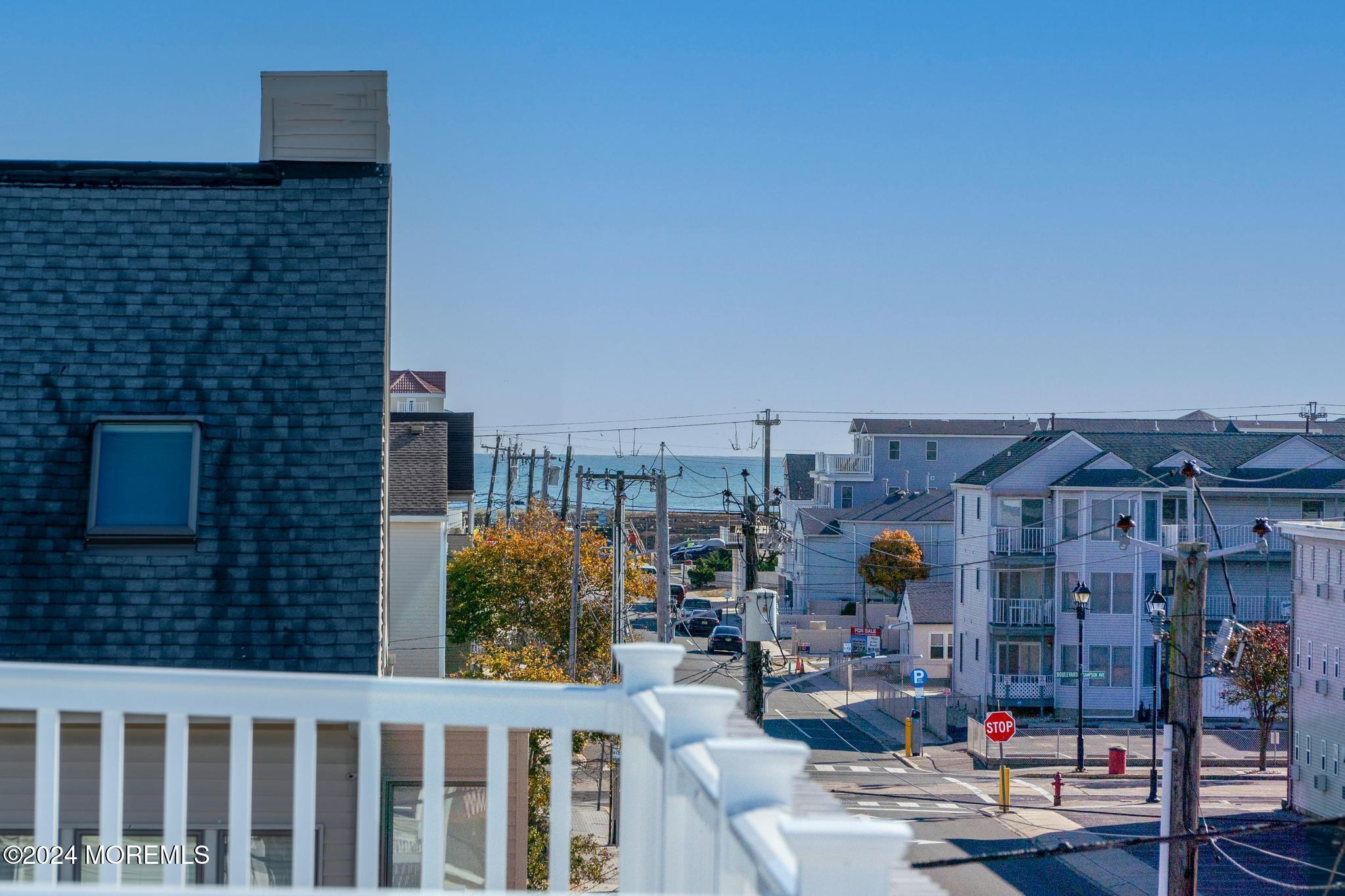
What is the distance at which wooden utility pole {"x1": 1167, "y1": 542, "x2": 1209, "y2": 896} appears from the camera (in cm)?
1572

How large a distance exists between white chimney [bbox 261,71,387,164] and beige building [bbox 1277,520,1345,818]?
2476 cm

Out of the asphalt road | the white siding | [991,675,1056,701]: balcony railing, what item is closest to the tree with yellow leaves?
[991,675,1056,701]: balcony railing

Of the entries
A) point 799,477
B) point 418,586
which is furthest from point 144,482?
point 799,477

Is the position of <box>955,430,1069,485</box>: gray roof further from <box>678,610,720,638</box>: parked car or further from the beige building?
<box>678,610,720,638</box>: parked car

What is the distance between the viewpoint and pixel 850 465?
70812 mm

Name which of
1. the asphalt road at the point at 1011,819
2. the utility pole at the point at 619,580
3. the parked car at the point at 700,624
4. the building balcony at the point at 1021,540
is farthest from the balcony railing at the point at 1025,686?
the parked car at the point at 700,624

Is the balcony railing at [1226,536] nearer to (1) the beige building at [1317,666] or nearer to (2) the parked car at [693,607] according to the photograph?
(1) the beige building at [1317,666]

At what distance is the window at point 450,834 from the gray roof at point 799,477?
6923 cm

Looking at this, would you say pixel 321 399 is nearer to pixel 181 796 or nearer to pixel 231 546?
pixel 231 546

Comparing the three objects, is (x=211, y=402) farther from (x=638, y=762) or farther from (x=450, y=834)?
(x=638, y=762)

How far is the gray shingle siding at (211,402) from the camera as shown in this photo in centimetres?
805

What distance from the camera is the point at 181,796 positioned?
3.27m

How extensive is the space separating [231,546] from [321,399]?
1119mm

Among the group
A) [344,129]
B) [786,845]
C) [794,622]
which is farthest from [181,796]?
[794,622]
